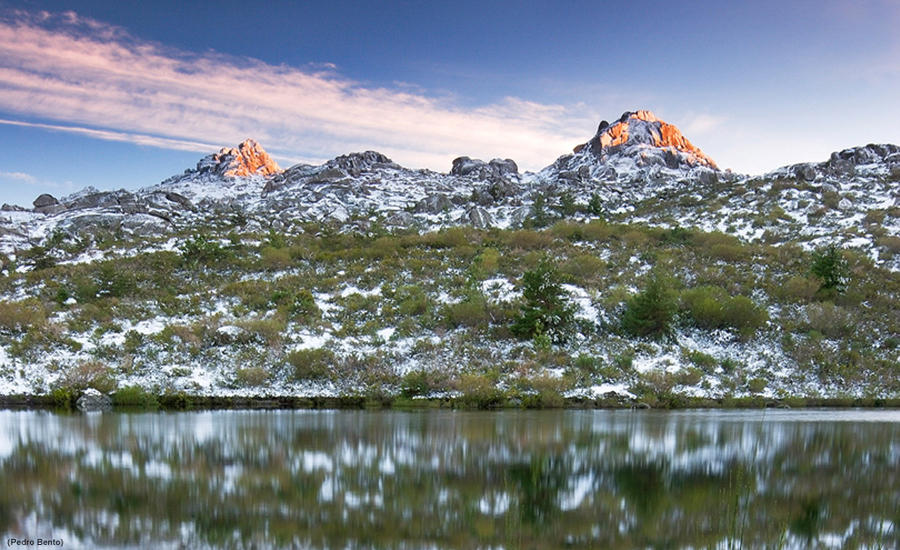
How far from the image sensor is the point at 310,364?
25656 millimetres

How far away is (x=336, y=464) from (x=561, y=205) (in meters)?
54.3

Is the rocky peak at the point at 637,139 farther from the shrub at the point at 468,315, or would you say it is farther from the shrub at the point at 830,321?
the shrub at the point at 468,315

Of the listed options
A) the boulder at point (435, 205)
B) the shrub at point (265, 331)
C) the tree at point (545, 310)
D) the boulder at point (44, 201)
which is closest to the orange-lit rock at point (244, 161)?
the boulder at point (44, 201)

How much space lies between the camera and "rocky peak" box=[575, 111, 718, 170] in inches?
4214

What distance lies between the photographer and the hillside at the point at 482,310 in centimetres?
2511

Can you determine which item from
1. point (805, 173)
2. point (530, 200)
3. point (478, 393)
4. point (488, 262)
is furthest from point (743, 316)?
point (805, 173)

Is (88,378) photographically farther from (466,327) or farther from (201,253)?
(201,253)

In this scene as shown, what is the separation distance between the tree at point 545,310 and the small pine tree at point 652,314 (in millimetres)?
2783

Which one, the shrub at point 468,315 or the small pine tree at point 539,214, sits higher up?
the small pine tree at point 539,214

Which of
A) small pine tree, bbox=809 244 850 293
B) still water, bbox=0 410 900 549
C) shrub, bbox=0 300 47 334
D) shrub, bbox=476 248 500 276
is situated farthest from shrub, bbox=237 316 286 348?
small pine tree, bbox=809 244 850 293

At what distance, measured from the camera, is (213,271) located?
1550 inches

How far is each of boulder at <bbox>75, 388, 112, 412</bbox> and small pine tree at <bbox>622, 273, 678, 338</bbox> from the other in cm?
2189

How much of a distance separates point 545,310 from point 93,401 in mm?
18595

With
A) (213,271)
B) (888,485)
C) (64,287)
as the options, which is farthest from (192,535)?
(213,271)
